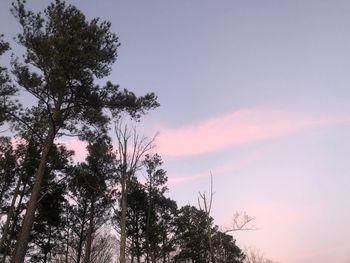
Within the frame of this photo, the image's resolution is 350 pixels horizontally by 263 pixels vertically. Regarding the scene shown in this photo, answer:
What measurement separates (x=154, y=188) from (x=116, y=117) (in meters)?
13.0

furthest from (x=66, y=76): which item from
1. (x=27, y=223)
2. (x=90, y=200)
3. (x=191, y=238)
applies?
(x=191, y=238)

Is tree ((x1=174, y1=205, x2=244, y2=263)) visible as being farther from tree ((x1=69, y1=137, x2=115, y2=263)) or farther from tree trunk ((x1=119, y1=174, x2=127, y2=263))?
tree trunk ((x1=119, y1=174, x2=127, y2=263))

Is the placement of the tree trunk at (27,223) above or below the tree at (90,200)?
below

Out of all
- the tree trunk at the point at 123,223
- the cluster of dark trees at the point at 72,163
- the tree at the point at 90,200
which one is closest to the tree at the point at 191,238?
the cluster of dark trees at the point at 72,163

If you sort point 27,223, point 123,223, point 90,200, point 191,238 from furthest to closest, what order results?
point 191,238 → point 90,200 → point 123,223 → point 27,223

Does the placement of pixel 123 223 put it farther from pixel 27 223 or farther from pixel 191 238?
pixel 191 238

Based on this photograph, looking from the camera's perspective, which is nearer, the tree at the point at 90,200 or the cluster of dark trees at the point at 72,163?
the cluster of dark trees at the point at 72,163

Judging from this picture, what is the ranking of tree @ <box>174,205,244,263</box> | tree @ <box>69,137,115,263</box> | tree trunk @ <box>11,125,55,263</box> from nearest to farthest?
tree trunk @ <box>11,125,55,263</box> < tree @ <box>69,137,115,263</box> < tree @ <box>174,205,244,263</box>

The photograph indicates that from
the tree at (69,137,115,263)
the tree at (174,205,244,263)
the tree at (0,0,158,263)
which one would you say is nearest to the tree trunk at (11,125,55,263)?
the tree at (0,0,158,263)

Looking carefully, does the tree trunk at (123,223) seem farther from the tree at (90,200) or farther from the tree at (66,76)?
the tree at (90,200)

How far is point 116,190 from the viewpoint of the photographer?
2158cm

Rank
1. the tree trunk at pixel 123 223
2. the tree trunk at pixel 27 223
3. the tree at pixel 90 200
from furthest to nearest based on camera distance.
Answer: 1. the tree at pixel 90 200
2. the tree trunk at pixel 123 223
3. the tree trunk at pixel 27 223

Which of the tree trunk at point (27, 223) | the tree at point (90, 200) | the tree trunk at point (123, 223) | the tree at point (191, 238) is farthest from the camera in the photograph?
the tree at point (191, 238)

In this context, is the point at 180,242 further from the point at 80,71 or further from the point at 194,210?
the point at 80,71
